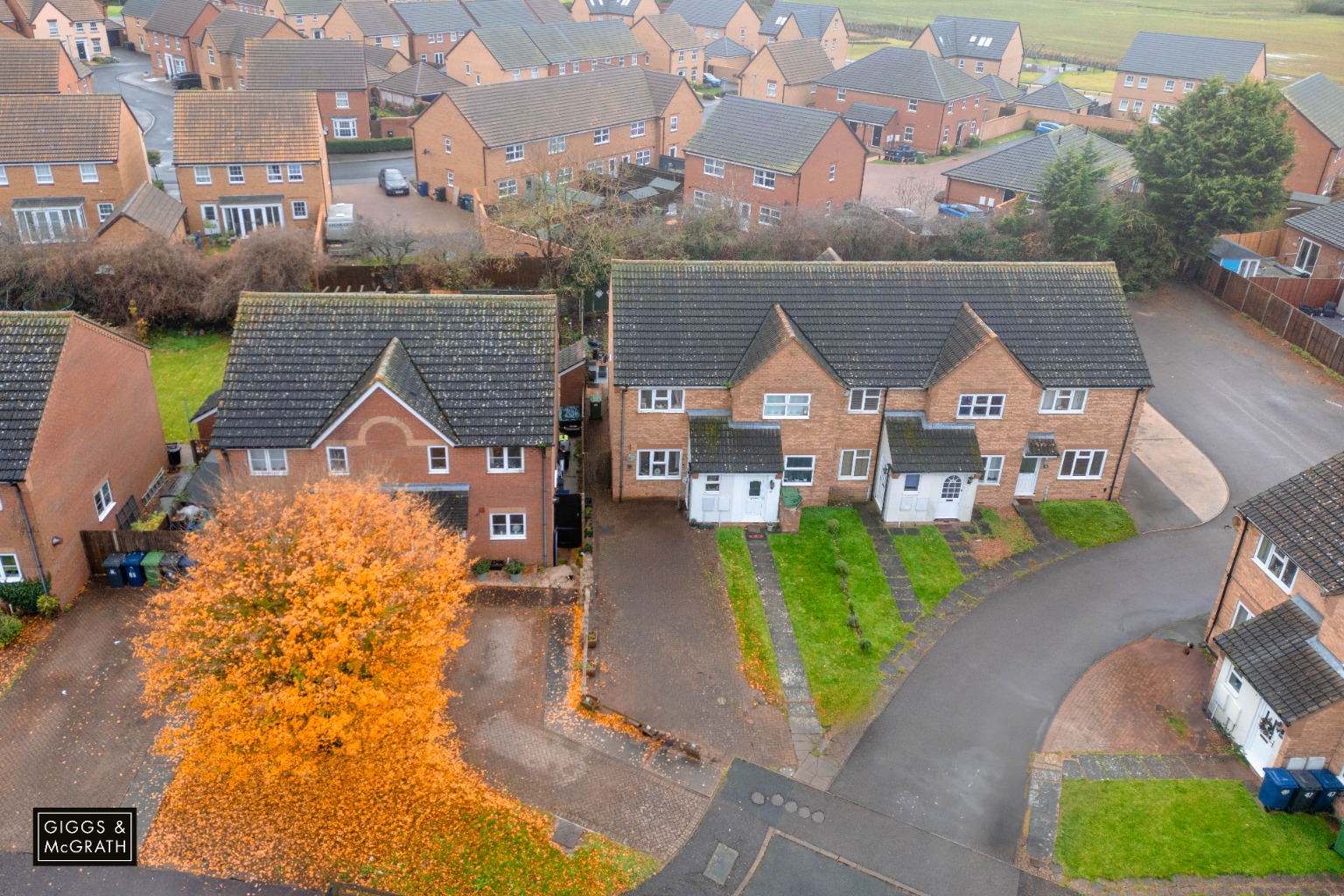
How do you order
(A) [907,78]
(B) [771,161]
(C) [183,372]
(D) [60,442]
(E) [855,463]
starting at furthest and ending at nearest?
(A) [907,78] → (B) [771,161] → (C) [183,372] → (E) [855,463] → (D) [60,442]

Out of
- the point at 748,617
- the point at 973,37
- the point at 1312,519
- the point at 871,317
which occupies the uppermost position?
the point at 973,37

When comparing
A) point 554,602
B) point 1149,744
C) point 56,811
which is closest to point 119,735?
point 56,811

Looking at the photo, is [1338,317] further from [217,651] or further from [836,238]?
[217,651]

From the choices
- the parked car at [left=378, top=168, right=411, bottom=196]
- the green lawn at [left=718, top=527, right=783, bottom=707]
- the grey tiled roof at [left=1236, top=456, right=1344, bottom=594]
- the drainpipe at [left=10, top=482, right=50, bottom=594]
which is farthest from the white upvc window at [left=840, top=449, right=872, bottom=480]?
the parked car at [left=378, top=168, right=411, bottom=196]

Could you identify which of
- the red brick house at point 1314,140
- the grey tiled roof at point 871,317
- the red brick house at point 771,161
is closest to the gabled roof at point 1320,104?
the red brick house at point 1314,140

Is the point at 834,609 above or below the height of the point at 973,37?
below

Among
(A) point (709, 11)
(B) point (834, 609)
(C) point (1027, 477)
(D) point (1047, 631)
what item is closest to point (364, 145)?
(A) point (709, 11)

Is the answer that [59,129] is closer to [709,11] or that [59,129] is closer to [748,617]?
[748,617]
